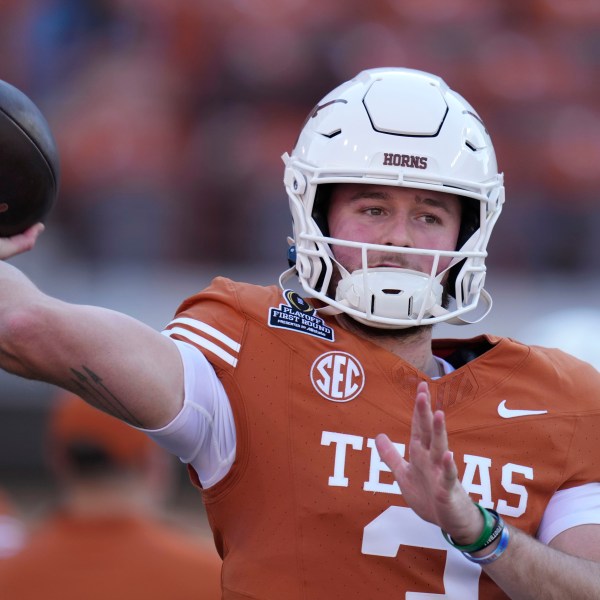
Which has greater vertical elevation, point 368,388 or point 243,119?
point 368,388

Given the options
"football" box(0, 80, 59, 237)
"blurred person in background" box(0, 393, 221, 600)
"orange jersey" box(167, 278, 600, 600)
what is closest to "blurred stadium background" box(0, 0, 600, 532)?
"blurred person in background" box(0, 393, 221, 600)

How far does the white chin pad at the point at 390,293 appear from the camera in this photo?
2.12m

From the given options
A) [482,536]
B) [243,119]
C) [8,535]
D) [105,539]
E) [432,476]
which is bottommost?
[243,119]

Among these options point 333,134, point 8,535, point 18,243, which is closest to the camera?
point 18,243

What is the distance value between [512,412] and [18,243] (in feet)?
3.05

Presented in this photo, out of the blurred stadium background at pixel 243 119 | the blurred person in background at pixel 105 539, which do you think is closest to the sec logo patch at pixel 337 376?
the blurred person in background at pixel 105 539

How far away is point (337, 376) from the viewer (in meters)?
2.06

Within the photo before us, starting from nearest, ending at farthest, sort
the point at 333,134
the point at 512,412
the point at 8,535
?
the point at 512,412, the point at 333,134, the point at 8,535

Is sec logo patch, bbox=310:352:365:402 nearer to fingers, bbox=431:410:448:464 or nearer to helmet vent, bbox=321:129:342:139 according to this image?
fingers, bbox=431:410:448:464

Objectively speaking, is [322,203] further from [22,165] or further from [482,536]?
[482,536]

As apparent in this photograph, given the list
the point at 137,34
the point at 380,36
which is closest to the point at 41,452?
the point at 137,34

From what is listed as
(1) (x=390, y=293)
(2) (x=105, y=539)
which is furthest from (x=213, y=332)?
(2) (x=105, y=539)

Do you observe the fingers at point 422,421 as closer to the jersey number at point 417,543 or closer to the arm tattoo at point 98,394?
the jersey number at point 417,543

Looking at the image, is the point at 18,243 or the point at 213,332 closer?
the point at 18,243
